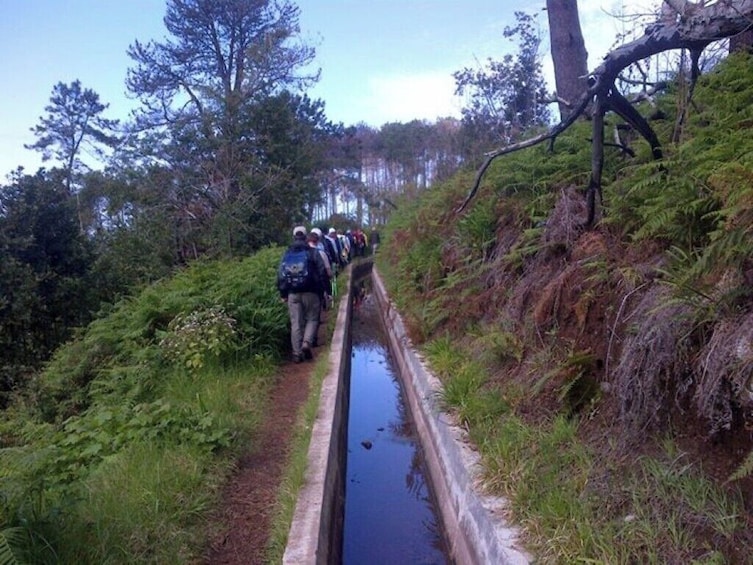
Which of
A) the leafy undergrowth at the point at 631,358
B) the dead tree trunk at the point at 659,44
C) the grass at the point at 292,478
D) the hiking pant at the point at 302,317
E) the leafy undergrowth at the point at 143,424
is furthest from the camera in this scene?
the hiking pant at the point at 302,317

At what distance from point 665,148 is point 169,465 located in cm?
506

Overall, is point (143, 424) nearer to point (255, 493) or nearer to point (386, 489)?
point (255, 493)

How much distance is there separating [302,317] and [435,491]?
4.10 meters

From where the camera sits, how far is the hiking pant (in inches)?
366

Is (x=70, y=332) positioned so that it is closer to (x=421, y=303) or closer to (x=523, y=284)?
(x=421, y=303)

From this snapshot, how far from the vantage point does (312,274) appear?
362 inches

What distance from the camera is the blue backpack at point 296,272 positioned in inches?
360

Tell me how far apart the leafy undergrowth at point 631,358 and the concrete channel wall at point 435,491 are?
164mm

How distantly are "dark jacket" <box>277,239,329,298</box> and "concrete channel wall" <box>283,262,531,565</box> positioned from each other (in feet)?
5.33

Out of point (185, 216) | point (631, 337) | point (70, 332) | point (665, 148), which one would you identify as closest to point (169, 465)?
point (631, 337)

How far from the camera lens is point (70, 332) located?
11.7 meters

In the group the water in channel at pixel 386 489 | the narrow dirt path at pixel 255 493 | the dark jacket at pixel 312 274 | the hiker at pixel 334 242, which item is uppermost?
the hiker at pixel 334 242

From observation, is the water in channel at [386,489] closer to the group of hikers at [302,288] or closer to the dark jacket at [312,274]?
the group of hikers at [302,288]

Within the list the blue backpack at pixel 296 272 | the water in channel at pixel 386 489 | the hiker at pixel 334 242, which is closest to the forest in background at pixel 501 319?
the blue backpack at pixel 296 272
